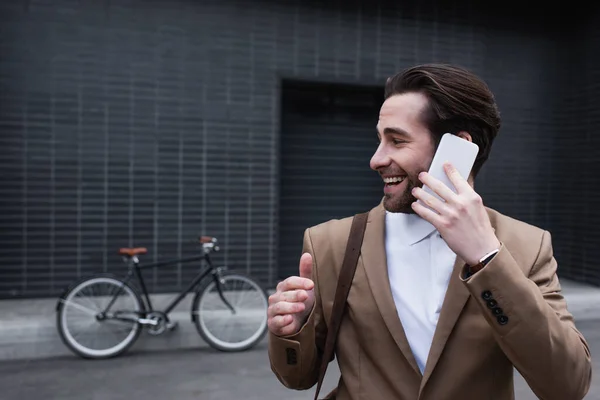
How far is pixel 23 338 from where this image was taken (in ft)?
19.3

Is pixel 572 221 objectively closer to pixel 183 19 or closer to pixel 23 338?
pixel 183 19

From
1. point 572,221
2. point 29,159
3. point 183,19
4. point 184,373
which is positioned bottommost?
point 184,373

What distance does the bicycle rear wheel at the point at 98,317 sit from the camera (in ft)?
18.9

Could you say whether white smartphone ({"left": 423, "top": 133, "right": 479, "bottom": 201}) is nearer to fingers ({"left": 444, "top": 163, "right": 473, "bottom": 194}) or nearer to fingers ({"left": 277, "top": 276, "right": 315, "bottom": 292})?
fingers ({"left": 444, "top": 163, "right": 473, "bottom": 194})

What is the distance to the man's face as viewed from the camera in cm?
150

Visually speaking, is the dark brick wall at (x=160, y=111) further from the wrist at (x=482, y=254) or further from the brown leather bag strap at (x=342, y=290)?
the wrist at (x=482, y=254)

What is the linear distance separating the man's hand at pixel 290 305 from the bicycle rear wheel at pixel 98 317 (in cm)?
467

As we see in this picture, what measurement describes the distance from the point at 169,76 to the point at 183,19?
769 millimetres

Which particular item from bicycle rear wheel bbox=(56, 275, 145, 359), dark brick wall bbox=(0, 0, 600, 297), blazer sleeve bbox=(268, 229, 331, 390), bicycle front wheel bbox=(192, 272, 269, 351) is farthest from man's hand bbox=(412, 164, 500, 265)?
dark brick wall bbox=(0, 0, 600, 297)

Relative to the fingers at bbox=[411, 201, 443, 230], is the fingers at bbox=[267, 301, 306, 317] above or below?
below

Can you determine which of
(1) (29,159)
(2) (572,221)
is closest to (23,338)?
(1) (29,159)

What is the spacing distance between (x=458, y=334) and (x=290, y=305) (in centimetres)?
42

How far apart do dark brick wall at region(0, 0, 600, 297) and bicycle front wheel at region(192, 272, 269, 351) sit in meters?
1.69

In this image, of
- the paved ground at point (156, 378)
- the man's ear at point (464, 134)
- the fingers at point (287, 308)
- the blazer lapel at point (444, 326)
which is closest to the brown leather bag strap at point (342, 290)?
the fingers at point (287, 308)
